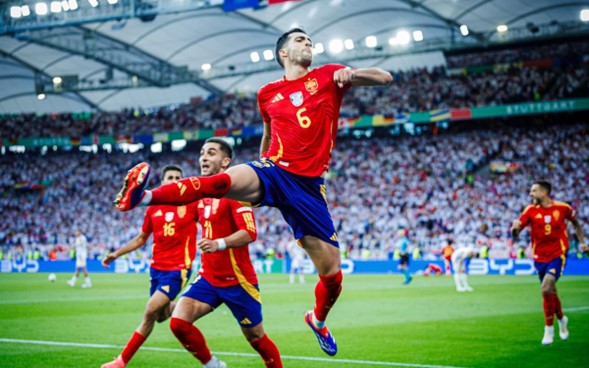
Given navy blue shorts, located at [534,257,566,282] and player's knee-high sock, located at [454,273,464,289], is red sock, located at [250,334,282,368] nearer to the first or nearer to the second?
navy blue shorts, located at [534,257,566,282]

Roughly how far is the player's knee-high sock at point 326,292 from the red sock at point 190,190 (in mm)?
1542

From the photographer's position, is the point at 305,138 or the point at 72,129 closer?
the point at 305,138

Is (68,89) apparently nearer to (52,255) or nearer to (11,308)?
(52,255)

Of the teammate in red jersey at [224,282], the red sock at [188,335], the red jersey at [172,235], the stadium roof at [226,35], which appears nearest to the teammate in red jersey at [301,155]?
the teammate in red jersey at [224,282]

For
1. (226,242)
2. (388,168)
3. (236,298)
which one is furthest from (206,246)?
(388,168)

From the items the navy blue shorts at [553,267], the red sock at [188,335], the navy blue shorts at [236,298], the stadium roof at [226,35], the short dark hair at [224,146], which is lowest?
the navy blue shorts at [553,267]

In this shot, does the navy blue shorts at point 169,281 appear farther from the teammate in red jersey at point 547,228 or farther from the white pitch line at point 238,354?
the teammate in red jersey at point 547,228

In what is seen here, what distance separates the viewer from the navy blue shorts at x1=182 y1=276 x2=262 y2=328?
712 cm

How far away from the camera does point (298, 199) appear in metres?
6.03

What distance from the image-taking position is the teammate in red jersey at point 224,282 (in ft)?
23.2

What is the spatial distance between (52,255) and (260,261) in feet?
50.6

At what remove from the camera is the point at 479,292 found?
21594 millimetres

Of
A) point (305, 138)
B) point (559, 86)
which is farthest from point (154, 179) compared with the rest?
point (305, 138)

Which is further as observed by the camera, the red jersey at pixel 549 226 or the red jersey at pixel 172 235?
the red jersey at pixel 549 226
